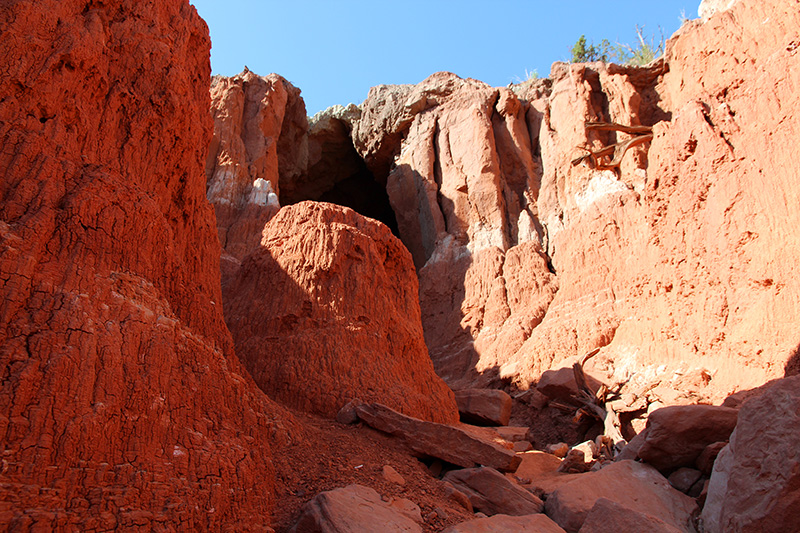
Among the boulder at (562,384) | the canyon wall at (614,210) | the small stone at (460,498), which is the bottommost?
the small stone at (460,498)

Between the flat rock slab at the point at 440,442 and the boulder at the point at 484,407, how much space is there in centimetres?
487

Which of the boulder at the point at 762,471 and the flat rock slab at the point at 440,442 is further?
the flat rock slab at the point at 440,442

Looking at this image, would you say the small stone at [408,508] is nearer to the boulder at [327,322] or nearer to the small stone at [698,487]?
the boulder at [327,322]

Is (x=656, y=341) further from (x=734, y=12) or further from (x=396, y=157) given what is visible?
(x=396, y=157)

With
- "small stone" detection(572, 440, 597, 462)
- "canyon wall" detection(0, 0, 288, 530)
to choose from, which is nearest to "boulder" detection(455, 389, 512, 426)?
"small stone" detection(572, 440, 597, 462)

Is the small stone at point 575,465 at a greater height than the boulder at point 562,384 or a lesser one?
lesser

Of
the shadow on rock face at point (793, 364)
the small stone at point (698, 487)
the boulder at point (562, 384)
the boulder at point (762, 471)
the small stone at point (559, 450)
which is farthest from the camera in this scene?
the boulder at point (562, 384)

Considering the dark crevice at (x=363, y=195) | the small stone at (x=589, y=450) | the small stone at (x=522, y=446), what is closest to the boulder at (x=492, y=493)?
the small stone at (x=589, y=450)

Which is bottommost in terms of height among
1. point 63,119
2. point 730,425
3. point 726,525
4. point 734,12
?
point 726,525

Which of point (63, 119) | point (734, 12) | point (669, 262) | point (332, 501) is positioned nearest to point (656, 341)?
point (669, 262)

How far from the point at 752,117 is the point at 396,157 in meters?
17.2

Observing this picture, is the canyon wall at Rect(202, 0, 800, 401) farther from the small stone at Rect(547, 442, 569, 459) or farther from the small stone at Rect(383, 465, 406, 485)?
the small stone at Rect(383, 465, 406, 485)

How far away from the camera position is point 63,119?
5.18m

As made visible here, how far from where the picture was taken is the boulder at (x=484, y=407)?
11777 millimetres
